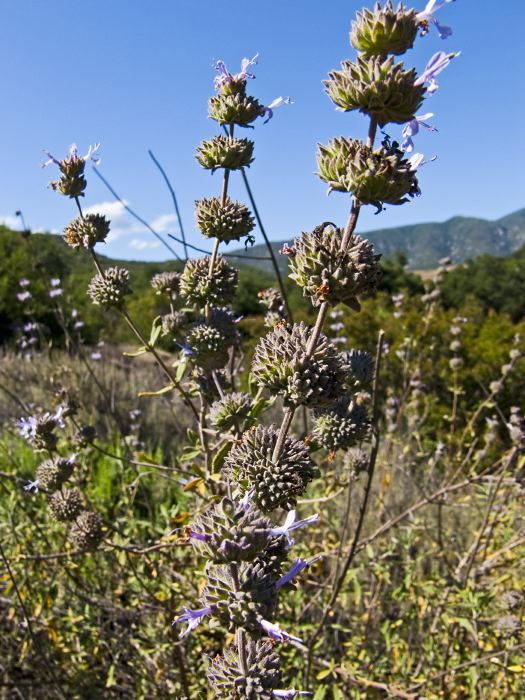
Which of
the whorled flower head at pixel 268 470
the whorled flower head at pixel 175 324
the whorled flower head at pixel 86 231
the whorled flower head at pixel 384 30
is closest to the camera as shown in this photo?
the whorled flower head at pixel 384 30

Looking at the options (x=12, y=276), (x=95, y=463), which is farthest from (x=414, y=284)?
(x=95, y=463)

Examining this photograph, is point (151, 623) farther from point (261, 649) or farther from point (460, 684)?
point (261, 649)

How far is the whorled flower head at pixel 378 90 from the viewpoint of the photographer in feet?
3.28

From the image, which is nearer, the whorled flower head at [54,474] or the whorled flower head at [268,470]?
the whorled flower head at [268,470]

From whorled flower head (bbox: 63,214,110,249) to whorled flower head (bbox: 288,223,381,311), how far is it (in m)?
1.04

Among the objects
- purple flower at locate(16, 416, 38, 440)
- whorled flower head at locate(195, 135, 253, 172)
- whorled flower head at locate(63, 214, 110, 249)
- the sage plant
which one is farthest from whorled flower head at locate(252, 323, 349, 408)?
purple flower at locate(16, 416, 38, 440)

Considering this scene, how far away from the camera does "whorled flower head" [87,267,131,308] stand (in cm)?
194

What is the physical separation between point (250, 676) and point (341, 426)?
0.83m

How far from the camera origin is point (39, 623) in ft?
8.66

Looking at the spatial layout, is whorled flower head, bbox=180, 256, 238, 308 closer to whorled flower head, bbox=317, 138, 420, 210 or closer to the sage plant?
the sage plant

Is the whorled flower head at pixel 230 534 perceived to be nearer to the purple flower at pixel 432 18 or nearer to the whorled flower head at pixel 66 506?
the purple flower at pixel 432 18

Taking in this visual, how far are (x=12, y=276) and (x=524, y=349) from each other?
1537 cm

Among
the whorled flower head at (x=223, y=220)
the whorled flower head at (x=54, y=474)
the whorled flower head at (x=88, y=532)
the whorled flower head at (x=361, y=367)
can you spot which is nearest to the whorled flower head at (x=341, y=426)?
the whorled flower head at (x=361, y=367)

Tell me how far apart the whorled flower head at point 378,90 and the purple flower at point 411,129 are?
0.13ft
